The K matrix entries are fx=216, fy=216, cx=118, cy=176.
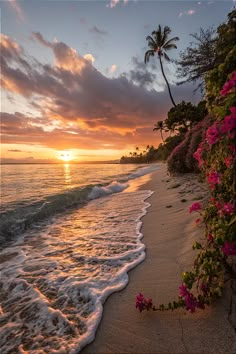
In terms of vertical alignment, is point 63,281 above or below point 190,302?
below

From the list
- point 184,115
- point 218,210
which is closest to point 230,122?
point 218,210

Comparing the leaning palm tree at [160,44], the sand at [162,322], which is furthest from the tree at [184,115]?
the sand at [162,322]

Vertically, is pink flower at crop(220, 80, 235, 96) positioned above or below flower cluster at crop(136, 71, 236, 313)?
above

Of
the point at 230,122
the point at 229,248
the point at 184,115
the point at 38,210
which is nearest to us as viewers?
the point at 230,122

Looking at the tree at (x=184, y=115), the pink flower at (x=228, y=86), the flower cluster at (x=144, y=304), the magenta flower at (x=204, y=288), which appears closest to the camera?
the pink flower at (x=228, y=86)

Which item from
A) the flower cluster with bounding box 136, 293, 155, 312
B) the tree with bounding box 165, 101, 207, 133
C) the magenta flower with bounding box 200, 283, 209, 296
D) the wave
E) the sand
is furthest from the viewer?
the tree with bounding box 165, 101, 207, 133

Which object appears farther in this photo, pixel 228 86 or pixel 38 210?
pixel 38 210

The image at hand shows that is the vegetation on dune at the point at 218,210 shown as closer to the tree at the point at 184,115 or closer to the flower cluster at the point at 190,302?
the flower cluster at the point at 190,302

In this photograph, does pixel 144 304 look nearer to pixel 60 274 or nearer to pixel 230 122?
pixel 60 274

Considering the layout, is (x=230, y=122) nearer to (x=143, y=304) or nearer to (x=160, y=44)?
(x=143, y=304)

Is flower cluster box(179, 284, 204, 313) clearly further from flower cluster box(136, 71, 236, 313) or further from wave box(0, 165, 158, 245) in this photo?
wave box(0, 165, 158, 245)

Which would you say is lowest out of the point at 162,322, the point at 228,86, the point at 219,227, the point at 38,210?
the point at 38,210

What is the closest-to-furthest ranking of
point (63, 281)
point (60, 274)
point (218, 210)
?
point (218, 210) → point (63, 281) → point (60, 274)

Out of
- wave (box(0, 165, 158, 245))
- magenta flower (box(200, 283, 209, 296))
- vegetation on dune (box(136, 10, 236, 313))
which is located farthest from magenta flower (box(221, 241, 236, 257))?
A: wave (box(0, 165, 158, 245))
